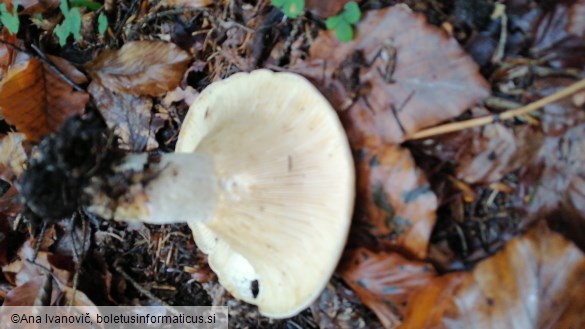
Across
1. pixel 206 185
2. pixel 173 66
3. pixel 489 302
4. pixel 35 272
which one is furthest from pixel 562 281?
pixel 35 272

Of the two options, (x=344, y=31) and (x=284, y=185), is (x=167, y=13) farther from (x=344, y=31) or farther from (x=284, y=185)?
(x=284, y=185)

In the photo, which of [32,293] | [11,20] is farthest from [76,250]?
[11,20]

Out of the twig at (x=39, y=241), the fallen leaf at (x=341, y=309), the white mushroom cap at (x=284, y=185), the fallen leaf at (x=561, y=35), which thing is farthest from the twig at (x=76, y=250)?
the fallen leaf at (x=561, y=35)

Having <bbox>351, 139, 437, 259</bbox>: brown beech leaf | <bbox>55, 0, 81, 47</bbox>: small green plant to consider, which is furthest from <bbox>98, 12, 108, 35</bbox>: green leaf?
<bbox>351, 139, 437, 259</bbox>: brown beech leaf

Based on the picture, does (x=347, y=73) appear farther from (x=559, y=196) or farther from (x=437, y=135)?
(x=559, y=196)

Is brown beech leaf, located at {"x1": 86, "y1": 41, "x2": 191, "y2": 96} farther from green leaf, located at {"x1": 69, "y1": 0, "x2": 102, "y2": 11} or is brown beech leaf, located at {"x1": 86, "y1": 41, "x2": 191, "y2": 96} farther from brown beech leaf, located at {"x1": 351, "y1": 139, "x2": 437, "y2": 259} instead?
brown beech leaf, located at {"x1": 351, "y1": 139, "x2": 437, "y2": 259}
